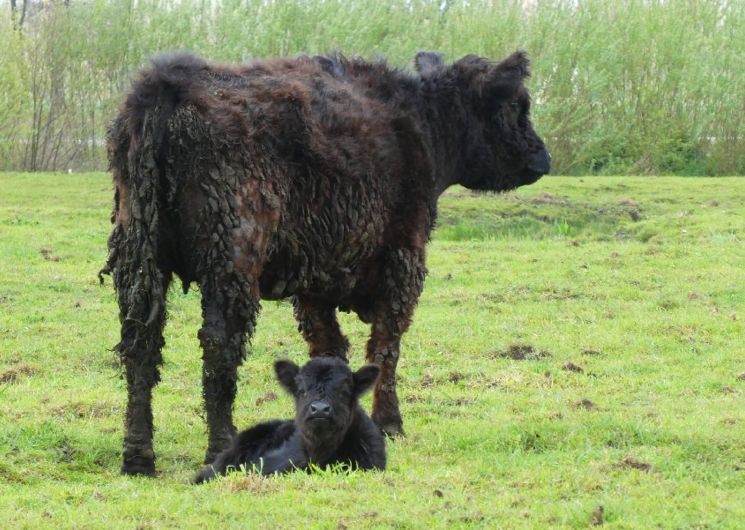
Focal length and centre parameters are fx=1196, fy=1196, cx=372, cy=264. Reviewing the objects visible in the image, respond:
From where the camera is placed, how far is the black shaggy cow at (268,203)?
7664mm

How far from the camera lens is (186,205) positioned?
Answer: 767cm

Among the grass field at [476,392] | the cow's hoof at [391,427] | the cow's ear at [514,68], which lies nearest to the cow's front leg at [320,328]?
the grass field at [476,392]

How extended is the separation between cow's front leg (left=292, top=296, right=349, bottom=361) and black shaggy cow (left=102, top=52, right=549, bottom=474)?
0.01 m

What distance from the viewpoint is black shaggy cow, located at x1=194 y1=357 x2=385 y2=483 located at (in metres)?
7.44

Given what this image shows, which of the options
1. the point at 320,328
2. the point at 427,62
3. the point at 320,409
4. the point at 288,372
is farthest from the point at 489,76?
the point at 320,409

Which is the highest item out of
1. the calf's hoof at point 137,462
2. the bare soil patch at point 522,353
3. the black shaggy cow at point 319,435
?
the black shaggy cow at point 319,435

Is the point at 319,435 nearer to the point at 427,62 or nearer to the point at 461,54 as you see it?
the point at 427,62

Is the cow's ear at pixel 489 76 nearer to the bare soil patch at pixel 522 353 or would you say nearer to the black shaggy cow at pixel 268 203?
the black shaggy cow at pixel 268 203

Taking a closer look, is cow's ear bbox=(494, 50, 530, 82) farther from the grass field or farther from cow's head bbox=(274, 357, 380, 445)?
cow's head bbox=(274, 357, 380, 445)

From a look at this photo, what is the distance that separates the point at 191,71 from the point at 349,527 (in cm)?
Answer: 347

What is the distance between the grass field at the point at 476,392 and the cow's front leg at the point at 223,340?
Result: 0.42m

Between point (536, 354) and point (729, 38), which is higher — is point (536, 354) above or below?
below

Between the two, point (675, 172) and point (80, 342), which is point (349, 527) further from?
point (675, 172)

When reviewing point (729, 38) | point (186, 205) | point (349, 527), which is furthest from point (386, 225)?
point (729, 38)
